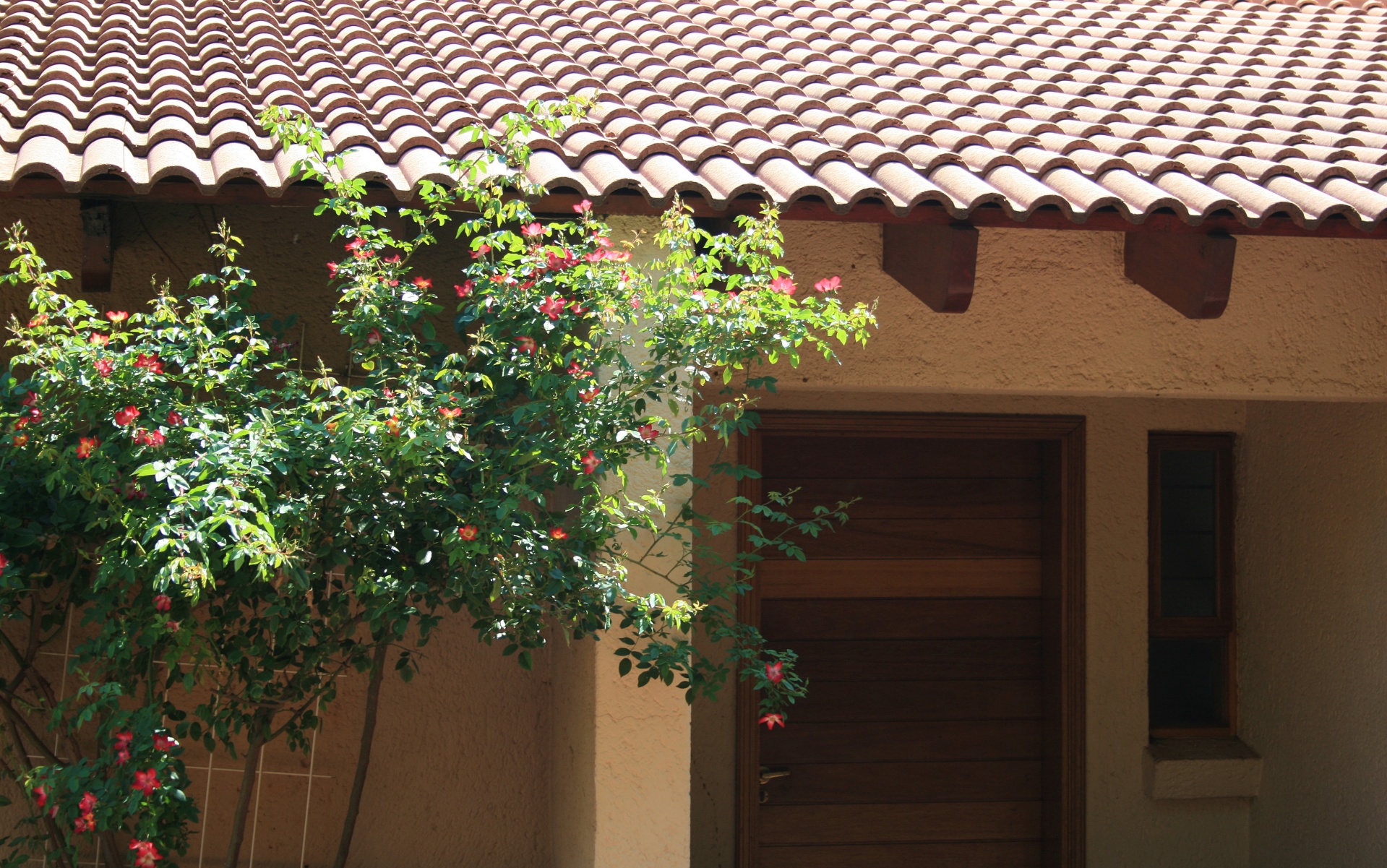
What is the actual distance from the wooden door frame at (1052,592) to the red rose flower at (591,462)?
6.81 feet

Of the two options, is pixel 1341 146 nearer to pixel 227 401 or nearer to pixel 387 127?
pixel 387 127

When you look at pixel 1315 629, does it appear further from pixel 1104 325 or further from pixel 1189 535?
pixel 1104 325

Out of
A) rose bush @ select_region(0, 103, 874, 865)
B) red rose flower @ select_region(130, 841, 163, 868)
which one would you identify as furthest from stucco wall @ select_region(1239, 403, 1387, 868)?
red rose flower @ select_region(130, 841, 163, 868)

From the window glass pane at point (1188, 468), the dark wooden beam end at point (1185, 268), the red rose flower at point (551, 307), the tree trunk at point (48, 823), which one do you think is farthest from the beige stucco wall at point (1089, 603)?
the red rose flower at point (551, 307)

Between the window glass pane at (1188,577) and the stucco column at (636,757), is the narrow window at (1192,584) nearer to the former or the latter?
the window glass pane at (1188,577)

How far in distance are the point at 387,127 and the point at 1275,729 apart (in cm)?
422

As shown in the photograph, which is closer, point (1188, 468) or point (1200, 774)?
point (1200, 774)

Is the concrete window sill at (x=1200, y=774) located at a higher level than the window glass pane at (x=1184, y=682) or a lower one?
lower

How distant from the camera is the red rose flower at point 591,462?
2.81m

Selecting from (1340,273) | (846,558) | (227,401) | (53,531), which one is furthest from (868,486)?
(53,531)

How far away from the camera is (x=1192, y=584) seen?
5336 millimetres

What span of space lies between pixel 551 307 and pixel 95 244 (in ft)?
→ 5.48

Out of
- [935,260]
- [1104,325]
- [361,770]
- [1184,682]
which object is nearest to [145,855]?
[361,770]

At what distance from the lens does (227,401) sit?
307cm
